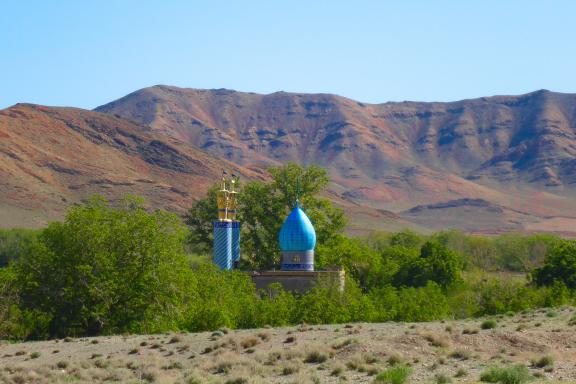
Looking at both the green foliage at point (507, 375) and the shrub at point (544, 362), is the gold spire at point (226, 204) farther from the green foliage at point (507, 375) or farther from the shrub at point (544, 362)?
the green foliage at point (507, 375)

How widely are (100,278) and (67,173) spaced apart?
13855 cm

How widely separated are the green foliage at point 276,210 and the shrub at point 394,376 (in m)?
38.6

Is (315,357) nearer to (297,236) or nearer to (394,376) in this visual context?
(394,376)

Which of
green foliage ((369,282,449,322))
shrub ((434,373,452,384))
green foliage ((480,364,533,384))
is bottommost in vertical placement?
green foliage ((369,282,449,322))

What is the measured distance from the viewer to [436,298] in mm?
45594

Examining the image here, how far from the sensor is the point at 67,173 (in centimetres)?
17062

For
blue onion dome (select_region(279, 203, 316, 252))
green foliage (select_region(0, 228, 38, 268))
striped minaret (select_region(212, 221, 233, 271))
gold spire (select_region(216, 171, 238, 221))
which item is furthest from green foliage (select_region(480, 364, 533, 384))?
green foliage (select_region(0, 228, 38, 268))

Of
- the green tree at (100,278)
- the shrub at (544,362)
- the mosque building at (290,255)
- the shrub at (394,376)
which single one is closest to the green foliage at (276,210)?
the mosque building at (290,255)

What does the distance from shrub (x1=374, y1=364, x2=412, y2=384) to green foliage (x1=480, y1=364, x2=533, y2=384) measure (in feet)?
5.16

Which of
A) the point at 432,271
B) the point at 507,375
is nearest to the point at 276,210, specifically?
the point at 432,271

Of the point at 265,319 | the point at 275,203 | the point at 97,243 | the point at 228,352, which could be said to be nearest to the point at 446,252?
the point at 275,203

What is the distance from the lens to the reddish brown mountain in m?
151

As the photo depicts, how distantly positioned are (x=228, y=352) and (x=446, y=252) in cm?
3731

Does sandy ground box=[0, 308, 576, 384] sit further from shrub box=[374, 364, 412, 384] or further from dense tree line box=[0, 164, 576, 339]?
dense tree line box=[0, 164, 576, 339]
